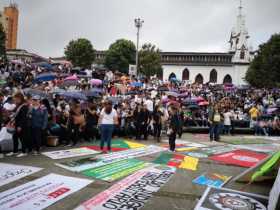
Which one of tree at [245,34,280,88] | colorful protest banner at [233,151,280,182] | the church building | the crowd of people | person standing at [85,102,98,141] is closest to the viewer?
colorful protest banner at [233,151,280,182]

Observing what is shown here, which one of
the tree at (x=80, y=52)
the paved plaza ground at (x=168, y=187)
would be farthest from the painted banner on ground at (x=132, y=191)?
the tree at (x=80, y=52)

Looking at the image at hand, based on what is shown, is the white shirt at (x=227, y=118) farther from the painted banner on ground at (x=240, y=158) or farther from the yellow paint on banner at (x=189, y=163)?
the yellow paint on banner at (x=189, y=163)

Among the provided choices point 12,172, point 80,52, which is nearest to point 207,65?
point 80,52

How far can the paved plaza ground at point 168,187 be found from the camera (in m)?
5.91

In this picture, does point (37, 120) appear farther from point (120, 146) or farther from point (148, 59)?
point (148, 59)

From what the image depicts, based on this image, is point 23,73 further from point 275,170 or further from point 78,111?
point 275,170

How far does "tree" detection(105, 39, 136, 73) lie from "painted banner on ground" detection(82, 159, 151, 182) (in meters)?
59.9

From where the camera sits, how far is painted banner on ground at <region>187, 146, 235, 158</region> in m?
11.5

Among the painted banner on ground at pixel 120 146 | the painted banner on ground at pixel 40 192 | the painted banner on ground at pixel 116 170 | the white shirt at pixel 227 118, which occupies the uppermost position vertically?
the white shirt at pixel 227 118

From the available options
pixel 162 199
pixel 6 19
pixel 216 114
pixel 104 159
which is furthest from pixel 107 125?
pixel 6 19

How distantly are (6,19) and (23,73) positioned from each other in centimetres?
8892

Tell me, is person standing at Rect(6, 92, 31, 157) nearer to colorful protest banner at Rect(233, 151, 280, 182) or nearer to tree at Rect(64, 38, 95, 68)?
colorful protest banner at Rect(233, 151, 280, 182)

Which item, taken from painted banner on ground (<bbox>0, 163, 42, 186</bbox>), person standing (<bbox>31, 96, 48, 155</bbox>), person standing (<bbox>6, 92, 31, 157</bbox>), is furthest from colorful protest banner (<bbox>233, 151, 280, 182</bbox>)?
person standing (<bbox>6, 92, 31, 157</bbox>)

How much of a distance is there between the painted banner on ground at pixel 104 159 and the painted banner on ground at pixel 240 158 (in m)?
2.21
